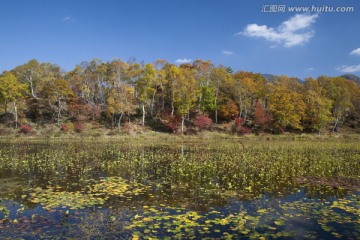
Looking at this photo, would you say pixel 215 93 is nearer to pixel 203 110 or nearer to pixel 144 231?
pixel 203 110

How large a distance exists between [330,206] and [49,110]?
6298 centimetres

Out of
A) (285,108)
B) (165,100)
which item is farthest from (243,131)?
(165,100)

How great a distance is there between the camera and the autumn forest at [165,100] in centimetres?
6016

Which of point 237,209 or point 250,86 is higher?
point 250,86

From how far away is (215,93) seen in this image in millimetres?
70000

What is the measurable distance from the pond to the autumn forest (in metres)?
40.1

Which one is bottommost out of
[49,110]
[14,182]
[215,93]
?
[14,182]

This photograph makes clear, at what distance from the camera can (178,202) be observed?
12.1m

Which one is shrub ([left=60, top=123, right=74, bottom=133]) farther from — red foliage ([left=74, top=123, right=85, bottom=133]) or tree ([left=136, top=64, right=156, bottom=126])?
tree ([left=136, top=64, right=156, bottom=126])

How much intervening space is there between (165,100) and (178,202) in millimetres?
61477

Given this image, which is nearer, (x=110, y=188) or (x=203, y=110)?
(x=110, y=188)

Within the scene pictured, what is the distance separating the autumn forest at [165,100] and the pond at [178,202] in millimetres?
40074

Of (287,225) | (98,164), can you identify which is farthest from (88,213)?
(98,164)

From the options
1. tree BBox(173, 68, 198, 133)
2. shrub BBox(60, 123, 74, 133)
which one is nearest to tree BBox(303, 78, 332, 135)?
tree BBox(173, 68, 198, 133)
